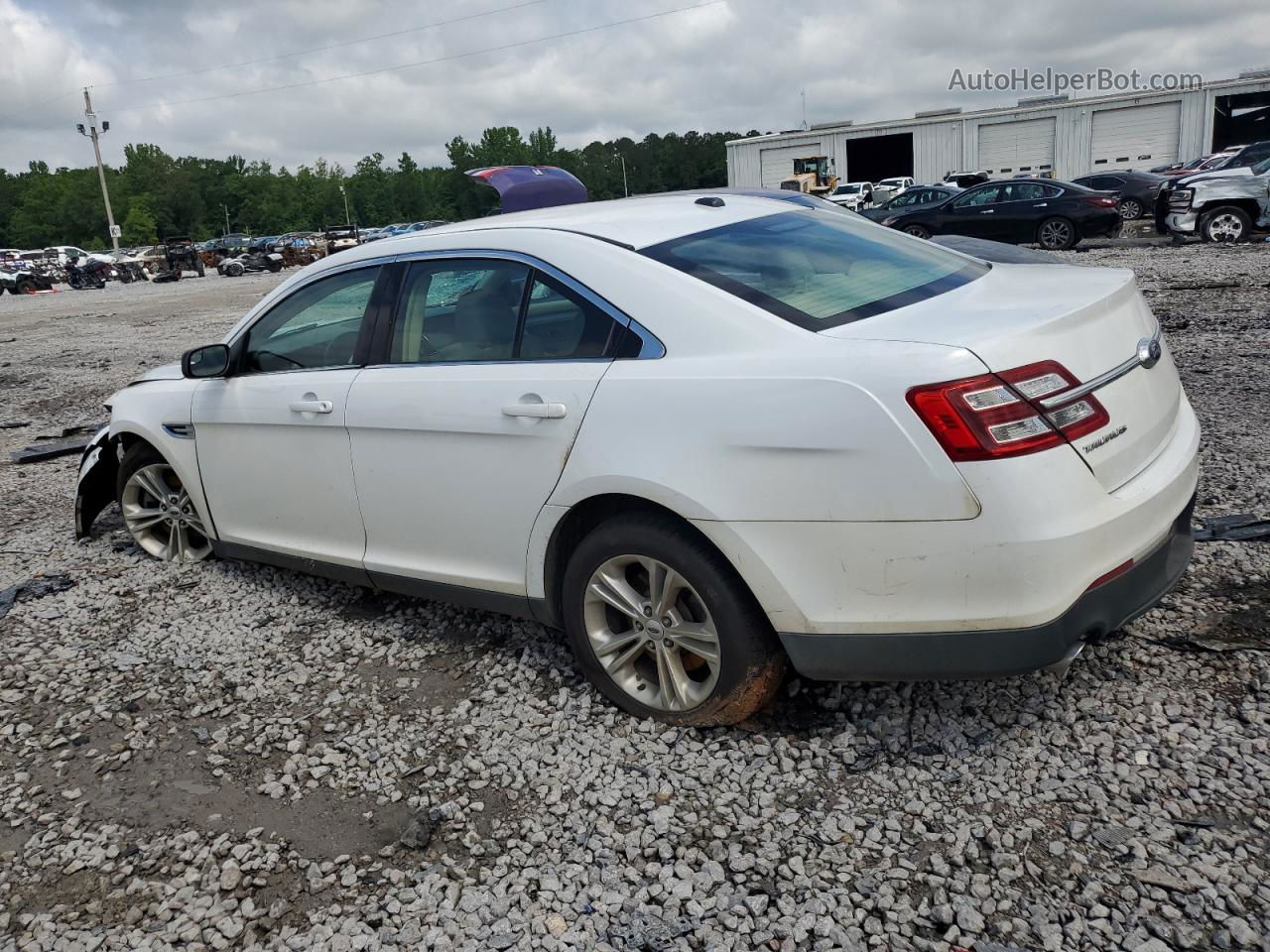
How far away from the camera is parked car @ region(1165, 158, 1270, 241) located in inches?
645

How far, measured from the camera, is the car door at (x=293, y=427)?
3834mm

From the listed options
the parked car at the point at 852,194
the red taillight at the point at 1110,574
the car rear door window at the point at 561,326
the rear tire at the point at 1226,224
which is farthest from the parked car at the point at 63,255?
the red taillight at the point at 1110,574

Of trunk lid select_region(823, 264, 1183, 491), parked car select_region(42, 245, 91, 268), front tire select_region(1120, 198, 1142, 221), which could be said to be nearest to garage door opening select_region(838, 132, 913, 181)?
front tire select_region(1120, 198, 1142, 221)

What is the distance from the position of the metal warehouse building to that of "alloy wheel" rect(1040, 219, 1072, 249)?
43.1 meters

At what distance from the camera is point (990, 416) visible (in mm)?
2400

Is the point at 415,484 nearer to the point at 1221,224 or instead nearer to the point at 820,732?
the point at 820,732

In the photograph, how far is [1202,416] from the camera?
6.08 metres

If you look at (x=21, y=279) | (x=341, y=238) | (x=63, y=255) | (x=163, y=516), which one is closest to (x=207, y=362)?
(x=163, y=516)

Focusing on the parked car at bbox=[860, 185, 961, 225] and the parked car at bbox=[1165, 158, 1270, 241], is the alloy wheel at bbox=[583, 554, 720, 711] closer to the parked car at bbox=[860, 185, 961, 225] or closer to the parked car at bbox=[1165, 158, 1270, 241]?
the parked car at bbox=[1165, 158, 1270, 241]

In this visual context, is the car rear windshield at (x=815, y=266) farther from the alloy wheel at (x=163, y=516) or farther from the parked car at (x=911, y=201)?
the parked car at (x=911, y=201)

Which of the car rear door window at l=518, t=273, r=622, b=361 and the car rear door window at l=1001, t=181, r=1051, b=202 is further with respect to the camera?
the car rear door window at l=1001, t=181, r=1051, b=202

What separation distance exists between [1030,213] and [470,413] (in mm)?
18956

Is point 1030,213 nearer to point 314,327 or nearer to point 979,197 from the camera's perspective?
point 979,197

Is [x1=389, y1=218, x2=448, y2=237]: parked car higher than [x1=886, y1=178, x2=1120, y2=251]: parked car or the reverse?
higher
